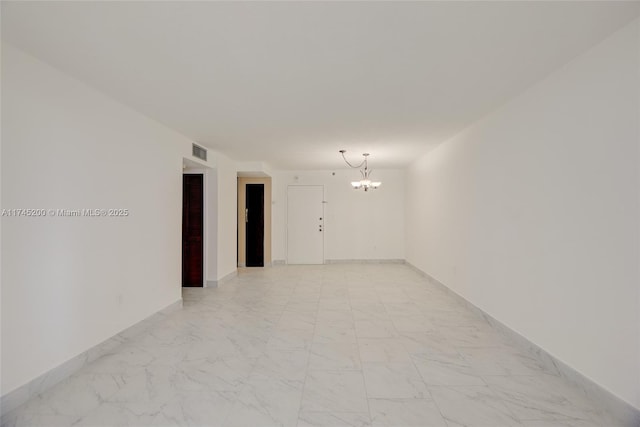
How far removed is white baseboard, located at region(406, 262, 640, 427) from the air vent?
4675 millimetres

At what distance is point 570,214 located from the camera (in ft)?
8.04

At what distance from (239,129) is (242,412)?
3.33 meters

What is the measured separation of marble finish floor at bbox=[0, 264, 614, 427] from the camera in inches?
81.4

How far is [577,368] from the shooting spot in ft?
7.79

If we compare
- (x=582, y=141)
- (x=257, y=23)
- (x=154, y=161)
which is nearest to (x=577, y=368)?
(x=582, y=141)

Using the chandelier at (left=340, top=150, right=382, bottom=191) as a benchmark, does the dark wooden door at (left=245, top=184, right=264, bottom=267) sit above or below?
below

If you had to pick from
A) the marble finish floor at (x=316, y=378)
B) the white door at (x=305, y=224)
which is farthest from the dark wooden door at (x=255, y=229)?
the marble finish floor at (x=316, y=378)

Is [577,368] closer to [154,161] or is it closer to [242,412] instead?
[242,412]

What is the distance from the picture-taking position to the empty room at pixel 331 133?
78.4 inches

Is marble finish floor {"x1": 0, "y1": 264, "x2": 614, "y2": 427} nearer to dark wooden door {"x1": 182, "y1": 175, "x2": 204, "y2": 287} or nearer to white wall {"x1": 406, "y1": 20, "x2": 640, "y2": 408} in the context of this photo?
white wall {"x1": 406, "y1": 20, "x2": 640, "y2": 408}

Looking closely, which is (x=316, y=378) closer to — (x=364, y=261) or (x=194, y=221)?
(x=194, y=221)

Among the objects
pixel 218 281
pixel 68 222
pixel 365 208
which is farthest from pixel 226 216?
pixel 365 208

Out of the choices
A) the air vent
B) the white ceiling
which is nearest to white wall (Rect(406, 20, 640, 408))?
the white ceiling

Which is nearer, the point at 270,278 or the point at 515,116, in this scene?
the point at 515,116
